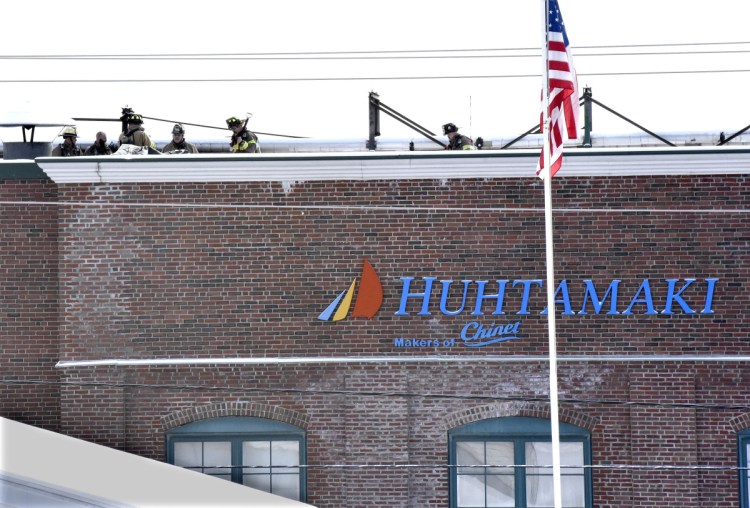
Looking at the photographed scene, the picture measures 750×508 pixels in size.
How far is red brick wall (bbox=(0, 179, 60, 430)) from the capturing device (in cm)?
1991

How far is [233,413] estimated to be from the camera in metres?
19.4

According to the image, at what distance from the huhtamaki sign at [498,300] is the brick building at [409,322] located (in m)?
0.03

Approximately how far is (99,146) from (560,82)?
8.31 meters

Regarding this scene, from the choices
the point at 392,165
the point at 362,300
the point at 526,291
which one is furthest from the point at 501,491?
the point at 392,165

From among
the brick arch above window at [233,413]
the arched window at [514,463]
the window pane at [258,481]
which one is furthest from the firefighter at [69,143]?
the arched window at [514,463]

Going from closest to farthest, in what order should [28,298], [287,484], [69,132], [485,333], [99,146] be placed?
[485,333]
[287,484]
[28,298]
[99,146]
[69,132]

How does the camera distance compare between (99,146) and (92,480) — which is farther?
(99,146)

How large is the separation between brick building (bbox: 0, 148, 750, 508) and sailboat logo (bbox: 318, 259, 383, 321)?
0.12 feet

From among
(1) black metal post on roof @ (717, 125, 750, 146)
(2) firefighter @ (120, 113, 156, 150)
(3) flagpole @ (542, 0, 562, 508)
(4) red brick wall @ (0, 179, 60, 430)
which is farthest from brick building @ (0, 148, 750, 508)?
(3) flagpole @ (542, 0, 562, 508)

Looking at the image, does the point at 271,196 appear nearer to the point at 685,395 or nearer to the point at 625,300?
the point at 625,300

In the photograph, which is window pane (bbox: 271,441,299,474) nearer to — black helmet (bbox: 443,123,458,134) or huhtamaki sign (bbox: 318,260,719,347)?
huhtamaki sign (bbox: 318,260,719,347)

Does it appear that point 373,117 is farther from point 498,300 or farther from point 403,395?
point 403,395

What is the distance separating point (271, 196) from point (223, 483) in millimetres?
4538

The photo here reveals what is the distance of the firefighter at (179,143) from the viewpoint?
2022 centimetres
